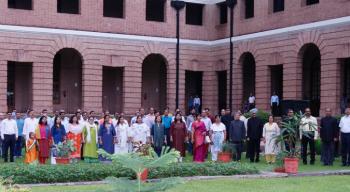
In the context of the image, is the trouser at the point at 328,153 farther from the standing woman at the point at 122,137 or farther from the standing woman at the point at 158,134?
the standing woman at the point at 122,137

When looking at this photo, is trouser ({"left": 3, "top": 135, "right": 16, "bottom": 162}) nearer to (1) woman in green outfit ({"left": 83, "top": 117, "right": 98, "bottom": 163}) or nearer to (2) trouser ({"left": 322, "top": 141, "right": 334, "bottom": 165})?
(1) woman in green outfit ({"left": 83, "top": 117, "right": 98, "bottom": 163})

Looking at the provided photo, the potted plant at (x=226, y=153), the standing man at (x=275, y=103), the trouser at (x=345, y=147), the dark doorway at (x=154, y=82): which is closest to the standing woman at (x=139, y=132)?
the potted plant at (x=226, y=153)

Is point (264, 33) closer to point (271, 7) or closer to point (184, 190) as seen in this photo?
point (271, 7)

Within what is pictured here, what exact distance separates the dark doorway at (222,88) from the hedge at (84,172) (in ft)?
76.6

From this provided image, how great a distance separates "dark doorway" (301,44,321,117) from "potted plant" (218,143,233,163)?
49.9 ft

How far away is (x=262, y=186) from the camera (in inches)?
551

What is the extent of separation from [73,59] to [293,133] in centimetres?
2245

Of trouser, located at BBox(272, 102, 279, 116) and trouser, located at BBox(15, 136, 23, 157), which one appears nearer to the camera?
trouser, located at BBox(15, 136, 23, 157)

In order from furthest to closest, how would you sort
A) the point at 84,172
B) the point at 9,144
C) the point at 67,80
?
the point at 67,80 → the point at 9,144 → the point at 84,172

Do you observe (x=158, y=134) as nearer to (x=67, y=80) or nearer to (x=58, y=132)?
(x=58, y=132)

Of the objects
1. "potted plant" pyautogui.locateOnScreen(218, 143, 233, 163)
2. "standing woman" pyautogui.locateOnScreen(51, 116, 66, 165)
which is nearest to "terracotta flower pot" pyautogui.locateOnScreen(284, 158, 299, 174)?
"potted plant" pyautogui.locateOnScreen(218, 143, 233, 163)

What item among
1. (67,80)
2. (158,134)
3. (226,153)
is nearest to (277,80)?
(67,80)

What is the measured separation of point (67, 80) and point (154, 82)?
19.4 ft

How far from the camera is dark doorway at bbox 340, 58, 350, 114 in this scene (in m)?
30.8
